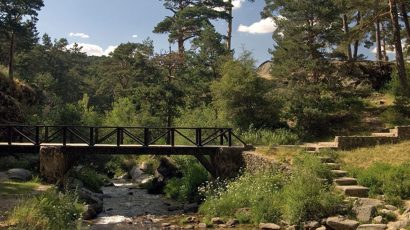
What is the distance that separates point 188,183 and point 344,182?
951cm

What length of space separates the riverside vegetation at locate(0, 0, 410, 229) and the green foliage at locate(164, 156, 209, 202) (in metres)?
0.09

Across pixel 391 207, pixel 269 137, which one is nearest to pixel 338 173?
pixel 391 207

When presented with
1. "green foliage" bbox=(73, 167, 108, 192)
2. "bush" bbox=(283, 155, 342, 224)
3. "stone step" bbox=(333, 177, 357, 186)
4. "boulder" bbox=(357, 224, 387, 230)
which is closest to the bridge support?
"green foliage" bbox=(73, 167, 108, 192)

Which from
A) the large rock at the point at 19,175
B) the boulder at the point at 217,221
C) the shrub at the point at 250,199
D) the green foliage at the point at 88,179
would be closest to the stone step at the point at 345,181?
the shrub at the point at 250,199

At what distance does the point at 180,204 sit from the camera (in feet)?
70.1

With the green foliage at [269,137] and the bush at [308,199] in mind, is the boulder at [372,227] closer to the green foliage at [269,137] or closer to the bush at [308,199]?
the bush at [308,199]

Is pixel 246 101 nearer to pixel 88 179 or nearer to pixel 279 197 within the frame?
pixel 88 179

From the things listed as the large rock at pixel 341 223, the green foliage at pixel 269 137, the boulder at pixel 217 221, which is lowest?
the boulder at pixel 217 221

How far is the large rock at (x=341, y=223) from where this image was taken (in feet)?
40.9

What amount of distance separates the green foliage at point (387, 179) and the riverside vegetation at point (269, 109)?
0.04 meters

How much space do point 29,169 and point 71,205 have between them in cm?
1011

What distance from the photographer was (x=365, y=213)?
13.0 meters

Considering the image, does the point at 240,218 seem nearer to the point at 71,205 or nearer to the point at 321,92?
the point at 71,205

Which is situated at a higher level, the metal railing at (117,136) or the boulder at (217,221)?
the metal railing at (117,136)
